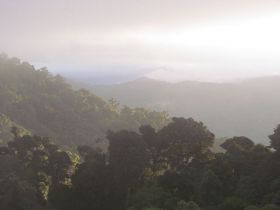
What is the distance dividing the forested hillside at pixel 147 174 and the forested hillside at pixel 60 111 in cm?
5908

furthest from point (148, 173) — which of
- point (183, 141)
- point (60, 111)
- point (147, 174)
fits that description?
point (60, 111)

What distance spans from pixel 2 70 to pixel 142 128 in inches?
3842

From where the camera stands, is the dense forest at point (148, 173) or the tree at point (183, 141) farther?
the tree at point (183, 141)

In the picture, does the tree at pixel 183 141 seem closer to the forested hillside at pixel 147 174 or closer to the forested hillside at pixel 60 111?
the forested hillside at pixel 147 174

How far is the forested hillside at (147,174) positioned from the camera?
1470 inches

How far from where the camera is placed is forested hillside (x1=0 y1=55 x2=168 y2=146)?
11200 cm

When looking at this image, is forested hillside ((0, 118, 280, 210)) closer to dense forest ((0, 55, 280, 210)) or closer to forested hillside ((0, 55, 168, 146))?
dense forest ((0, 55, 280, 210))

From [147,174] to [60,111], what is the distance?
7810 centimetres

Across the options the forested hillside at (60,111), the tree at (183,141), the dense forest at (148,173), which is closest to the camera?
the dense forest at (148,173)

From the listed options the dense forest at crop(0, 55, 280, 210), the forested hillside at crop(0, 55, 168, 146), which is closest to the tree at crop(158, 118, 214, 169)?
the dense forest at crop(0, 55, 280, 210)

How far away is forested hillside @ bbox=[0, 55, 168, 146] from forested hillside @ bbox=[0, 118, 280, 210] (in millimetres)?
59080

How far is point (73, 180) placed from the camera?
→ 147 feet

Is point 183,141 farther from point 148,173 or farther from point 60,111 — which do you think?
point 60,111

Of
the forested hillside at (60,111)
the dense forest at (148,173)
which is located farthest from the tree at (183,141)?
the forested hillside at (60,111)
